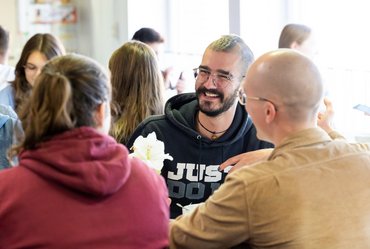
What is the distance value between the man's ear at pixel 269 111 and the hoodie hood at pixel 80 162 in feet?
1.44

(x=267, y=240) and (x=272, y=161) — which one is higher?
(x=272, y=161)

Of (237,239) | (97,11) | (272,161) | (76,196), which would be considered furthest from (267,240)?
(97,11)

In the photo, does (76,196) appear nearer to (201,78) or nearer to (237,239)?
(237,239)

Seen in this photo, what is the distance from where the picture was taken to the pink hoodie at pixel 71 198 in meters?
1.42

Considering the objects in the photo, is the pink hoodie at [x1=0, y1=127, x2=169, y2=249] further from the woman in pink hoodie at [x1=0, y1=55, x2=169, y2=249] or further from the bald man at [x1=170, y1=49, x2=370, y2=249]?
the bald man at [x1=170, y1=49, x2=370, y2=249]

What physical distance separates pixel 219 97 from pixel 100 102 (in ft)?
3.20

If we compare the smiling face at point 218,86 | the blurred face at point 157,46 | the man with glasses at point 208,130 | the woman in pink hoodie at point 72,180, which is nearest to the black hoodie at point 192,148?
the man with glasses at point 208,130

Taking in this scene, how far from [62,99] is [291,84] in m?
0.62

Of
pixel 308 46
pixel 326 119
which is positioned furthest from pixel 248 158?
pixel 308 46

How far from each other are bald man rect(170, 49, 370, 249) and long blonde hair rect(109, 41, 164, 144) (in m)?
1.32

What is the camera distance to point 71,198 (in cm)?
145

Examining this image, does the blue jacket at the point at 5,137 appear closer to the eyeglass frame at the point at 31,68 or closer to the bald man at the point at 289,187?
the bald man at the point at 289,187

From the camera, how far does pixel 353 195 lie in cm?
161

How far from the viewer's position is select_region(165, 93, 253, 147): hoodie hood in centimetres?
246
